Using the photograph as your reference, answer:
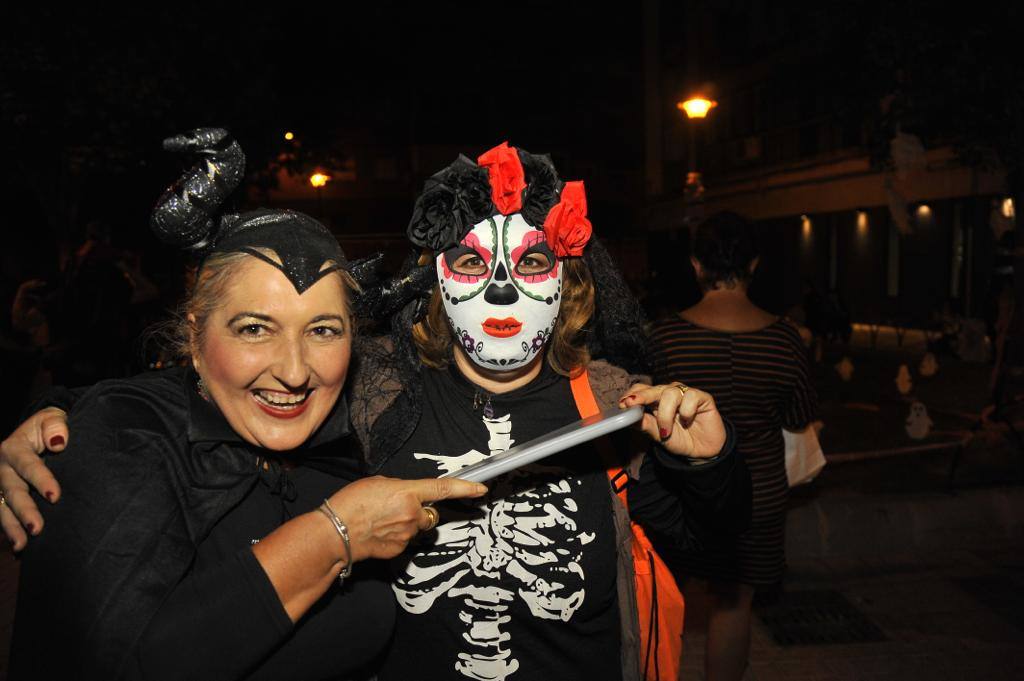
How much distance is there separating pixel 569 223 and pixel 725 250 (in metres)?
1.52

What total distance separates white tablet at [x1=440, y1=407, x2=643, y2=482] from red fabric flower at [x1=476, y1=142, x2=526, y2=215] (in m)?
0.77

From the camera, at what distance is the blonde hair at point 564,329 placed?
7.36 ft

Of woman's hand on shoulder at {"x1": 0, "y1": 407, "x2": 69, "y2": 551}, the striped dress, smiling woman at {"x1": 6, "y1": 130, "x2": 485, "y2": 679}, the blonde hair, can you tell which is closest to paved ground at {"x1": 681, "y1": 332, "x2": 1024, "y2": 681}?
the striped dress

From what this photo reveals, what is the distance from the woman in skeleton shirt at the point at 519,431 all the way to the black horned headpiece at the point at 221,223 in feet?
1.73

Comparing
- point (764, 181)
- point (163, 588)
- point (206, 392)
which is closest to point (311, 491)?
point (206, 392)

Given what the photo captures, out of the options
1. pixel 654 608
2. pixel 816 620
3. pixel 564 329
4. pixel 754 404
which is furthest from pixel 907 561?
pixel 564 329

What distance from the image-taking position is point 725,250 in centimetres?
346

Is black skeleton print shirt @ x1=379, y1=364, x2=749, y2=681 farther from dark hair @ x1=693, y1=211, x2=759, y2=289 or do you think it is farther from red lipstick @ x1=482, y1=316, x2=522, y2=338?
dark hair @ x1=693, y1=211, x2=759, y2=289

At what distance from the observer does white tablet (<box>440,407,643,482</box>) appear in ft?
4.97

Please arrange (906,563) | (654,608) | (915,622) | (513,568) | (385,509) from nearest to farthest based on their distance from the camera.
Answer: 1. (385,509)
2. (513,568)
3. (654,608)
4. (915,622)
5. (906,563)

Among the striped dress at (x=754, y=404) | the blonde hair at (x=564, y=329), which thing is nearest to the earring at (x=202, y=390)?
the blonde hair at (x=564, y=329)

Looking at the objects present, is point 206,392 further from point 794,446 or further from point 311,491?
point 794,446

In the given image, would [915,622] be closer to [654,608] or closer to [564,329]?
[654,608]

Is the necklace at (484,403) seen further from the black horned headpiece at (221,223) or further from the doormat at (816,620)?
the doormat at (816,620)
